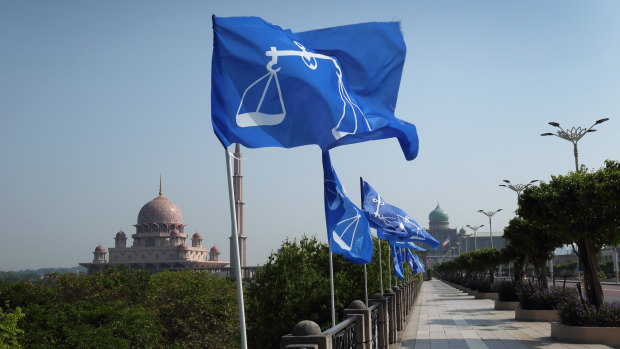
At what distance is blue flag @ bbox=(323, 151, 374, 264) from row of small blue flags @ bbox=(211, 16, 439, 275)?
2.15 m

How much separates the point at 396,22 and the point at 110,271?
3590 centimetres

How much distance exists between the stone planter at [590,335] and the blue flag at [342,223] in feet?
29.8

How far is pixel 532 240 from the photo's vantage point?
25.2 meters

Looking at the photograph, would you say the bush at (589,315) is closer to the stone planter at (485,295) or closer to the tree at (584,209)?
Result: the tree at (584,209)

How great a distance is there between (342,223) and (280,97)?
347 cm

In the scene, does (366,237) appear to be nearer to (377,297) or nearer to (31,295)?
(377,297)

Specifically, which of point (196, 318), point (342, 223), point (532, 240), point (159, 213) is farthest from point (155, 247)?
point (342, 223)

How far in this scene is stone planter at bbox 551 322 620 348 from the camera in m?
15.7

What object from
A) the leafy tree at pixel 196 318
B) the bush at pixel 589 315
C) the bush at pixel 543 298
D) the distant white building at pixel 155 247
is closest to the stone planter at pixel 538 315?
the bush at pixel 543 298

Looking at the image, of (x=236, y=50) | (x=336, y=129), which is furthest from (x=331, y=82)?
(x=236, y=50)

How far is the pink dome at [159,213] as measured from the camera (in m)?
152

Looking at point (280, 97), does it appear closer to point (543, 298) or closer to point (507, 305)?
point (543, 298)

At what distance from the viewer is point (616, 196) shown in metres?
15.7

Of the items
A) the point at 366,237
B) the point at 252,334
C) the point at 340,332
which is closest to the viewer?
the point at 340,332
